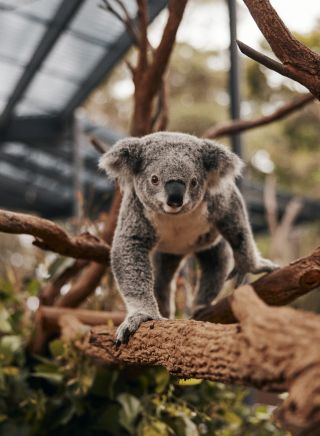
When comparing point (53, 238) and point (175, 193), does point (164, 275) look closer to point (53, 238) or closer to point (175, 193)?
point (53, 238)

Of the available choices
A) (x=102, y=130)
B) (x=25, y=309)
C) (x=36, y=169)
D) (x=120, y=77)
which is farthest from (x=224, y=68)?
(x=25, y=309)

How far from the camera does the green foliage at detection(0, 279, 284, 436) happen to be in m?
2.49

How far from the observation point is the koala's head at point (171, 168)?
6.48 feet

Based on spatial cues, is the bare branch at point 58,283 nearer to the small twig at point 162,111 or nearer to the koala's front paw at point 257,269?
the small twig at point 162,111

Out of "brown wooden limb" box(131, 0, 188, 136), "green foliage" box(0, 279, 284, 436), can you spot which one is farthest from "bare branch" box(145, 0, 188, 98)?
"green foliage" box(0, 279, 284, 436)

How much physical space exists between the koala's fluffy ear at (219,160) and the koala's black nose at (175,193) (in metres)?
0.28

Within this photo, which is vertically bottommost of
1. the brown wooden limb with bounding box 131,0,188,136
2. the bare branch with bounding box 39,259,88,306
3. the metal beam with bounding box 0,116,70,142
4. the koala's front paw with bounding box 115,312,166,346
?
the koala's front paw with bounding box 115,312,166,346

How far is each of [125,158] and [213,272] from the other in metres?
0.66

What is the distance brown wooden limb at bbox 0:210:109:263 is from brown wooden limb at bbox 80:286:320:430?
0.70 meters

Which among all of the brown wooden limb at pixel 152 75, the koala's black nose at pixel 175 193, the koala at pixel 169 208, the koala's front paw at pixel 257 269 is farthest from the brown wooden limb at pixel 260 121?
the koala's black nose at pixel 175 193

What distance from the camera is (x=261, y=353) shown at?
105cm

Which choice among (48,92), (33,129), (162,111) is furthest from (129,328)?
(33,129)

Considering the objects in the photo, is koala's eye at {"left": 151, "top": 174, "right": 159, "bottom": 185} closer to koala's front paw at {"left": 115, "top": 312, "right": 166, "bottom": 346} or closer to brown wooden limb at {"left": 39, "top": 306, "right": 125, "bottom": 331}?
koala's front paw at {"left": 115, "top": 312, "right": 166, "bottom": 346}

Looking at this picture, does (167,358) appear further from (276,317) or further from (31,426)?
(31,426)
